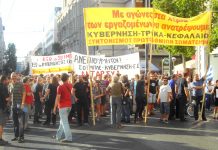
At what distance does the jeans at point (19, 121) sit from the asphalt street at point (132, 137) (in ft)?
1.03

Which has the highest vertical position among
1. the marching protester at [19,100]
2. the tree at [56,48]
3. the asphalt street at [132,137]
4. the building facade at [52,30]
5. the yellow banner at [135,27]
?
the building facade at [52,30]

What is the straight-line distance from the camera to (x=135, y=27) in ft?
54.0

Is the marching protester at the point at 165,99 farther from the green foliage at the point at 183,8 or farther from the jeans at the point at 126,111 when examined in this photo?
the green foliage at the point at 183,8

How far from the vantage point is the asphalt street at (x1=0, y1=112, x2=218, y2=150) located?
11.5 m

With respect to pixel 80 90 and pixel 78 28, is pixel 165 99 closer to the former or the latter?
pixel 80 90

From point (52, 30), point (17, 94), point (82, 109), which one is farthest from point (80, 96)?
point (52, 30)

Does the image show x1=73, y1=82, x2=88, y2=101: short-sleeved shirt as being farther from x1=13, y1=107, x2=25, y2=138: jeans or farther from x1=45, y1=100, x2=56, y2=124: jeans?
→ x1=13, y1=107, x2=25, y2=138: jeans

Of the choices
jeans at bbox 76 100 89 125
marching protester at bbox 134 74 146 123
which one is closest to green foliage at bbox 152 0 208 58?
marching protester at bbox 134 74 146 123

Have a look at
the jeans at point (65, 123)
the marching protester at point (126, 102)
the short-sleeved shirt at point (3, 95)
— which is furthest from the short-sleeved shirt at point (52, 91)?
the jeans at point (65, 123)

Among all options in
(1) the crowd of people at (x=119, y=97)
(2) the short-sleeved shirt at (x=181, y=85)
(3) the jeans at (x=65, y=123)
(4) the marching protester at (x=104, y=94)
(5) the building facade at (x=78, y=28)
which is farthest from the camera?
(5) the building facade at (x=78, y=28)

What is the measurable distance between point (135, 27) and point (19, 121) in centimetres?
579

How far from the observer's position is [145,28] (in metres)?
16.5

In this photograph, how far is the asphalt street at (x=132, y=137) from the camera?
1149 cm

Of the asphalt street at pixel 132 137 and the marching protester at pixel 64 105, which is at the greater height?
the marching protester at pixel 64 105
